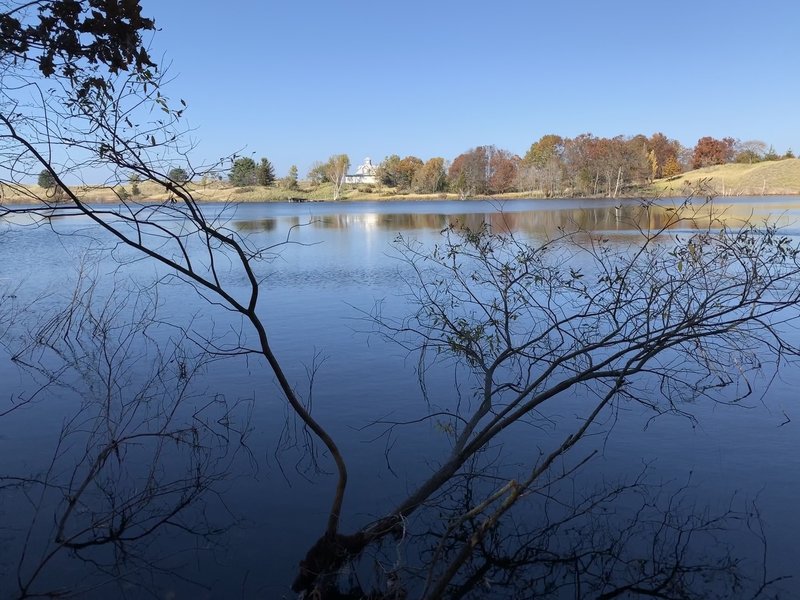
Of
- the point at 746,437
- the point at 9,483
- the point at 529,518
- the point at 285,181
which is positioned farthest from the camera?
the point at 285,181

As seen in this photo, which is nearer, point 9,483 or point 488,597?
point 488,597

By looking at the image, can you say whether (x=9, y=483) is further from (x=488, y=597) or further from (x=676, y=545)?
(x=676, y=545)

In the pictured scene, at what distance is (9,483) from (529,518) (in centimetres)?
555

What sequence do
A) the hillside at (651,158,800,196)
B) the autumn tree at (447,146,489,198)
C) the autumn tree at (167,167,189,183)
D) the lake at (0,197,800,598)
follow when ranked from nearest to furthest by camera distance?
the autumn tree at (167,167,189,183) → the lake at (0,197,800,598) → the hillside at (651,158,800,196) → the autumn tree at (447,146,489,198)

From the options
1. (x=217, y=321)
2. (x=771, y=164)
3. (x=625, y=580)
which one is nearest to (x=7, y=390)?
(x=217, y=321)

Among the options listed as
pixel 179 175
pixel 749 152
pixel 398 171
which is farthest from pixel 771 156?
pixel 179 175

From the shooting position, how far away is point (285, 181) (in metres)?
112

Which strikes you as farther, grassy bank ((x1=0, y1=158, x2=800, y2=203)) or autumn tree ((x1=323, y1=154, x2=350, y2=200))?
autumn tree ((x1=323, y1=154, x2=350, y2=200))

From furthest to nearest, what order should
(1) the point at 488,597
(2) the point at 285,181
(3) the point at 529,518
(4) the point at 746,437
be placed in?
(2) the point at 285,181, (4) the point at 746,437, (3) the point at 529,518, (1) the point at 488,597

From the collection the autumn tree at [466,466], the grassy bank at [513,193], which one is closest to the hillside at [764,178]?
the grassy bank at [513,193]

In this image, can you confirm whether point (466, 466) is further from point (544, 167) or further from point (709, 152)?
point (709, 152)

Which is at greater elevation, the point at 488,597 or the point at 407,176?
the point at 407,176

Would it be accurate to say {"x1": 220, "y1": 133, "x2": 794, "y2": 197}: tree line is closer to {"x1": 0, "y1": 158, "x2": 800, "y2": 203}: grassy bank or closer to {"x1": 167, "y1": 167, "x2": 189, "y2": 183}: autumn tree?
{"x1": 0, "y1": 158, "x2": 800, "y2": 203}: grassy bank

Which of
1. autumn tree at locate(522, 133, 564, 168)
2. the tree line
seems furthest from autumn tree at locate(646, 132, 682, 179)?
autumn tree at locate(522, 133, 564, 168)
